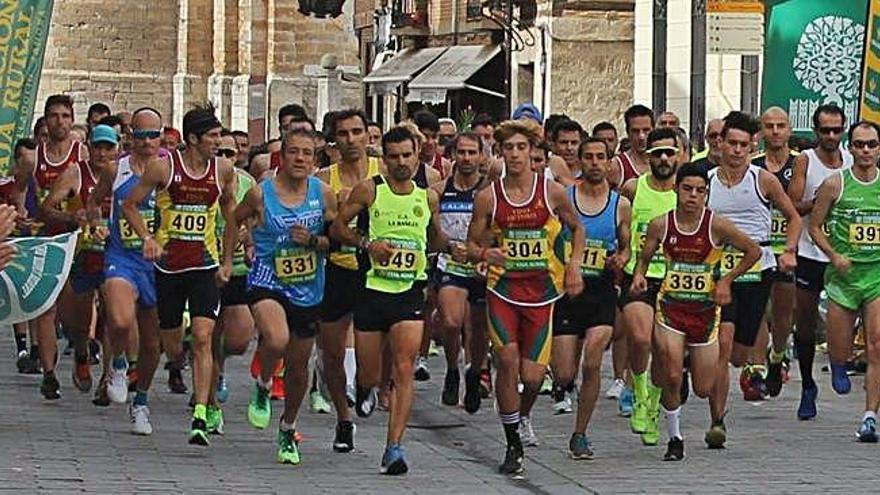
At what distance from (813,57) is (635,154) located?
3.28 meters

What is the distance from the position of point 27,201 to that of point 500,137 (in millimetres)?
5288

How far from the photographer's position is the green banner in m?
12.9

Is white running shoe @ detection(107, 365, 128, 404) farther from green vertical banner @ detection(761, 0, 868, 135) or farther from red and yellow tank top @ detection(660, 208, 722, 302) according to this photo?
green vertical banner @ detection(761, 0, 868, 135)

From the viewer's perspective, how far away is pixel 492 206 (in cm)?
1192

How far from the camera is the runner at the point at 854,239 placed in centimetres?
1334

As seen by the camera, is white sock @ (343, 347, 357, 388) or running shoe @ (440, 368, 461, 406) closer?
white sock @ (343, 347, 357, 388)

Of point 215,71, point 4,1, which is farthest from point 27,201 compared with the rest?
point 215,71

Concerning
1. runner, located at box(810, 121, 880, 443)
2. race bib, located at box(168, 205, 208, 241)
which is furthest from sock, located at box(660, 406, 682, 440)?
race bib, located at box(168, 205, 208, 241)

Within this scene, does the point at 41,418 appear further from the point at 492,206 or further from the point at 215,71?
the point at 215,71

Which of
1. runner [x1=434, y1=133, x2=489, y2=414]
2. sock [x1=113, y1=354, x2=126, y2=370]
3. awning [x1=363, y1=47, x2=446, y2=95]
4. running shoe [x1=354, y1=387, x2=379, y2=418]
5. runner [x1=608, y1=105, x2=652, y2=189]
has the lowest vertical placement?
running shoe [x1=354, y1=387, x2=379, y2=418]

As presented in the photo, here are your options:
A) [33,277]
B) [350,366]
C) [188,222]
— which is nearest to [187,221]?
[188,222]

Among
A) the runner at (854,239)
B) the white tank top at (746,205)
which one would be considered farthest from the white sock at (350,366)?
the runner at (854,239)

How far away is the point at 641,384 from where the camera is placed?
43.2 feet

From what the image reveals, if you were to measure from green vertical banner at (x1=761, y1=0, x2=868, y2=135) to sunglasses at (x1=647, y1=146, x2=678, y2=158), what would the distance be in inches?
177
